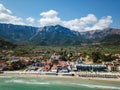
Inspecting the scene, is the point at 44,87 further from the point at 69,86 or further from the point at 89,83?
the point at 89,83

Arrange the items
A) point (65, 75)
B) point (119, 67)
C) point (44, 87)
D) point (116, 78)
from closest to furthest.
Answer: point (44, 87), point (116, 78), point (65, 75), point (119, 67)

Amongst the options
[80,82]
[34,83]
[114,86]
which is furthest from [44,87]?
[114,86]

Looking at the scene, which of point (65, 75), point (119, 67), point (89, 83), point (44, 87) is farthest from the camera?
point (119, 67)

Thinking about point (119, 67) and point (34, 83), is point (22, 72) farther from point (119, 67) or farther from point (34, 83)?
point (119, 67)

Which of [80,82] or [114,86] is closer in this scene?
[114,86]

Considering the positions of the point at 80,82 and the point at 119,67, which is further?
the point at 119,67

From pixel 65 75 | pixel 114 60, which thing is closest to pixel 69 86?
pixel 65 75
